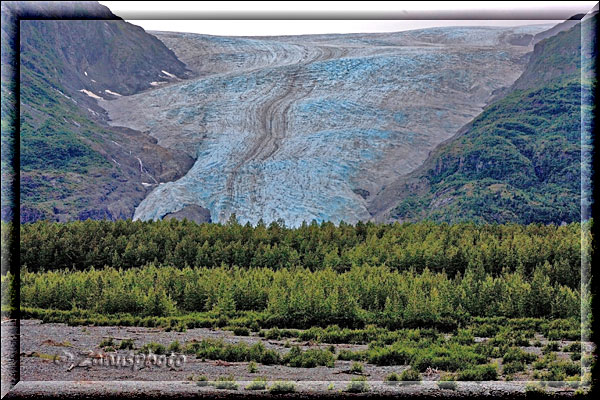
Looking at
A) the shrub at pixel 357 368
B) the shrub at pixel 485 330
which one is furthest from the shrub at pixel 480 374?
the shrub at pixel 485 330

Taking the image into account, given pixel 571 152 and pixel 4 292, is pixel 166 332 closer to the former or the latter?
pixel 4 292

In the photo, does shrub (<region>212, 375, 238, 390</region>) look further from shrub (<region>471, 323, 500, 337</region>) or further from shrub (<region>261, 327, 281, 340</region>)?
shrub (<region>471, 323, 500, 337</region>)

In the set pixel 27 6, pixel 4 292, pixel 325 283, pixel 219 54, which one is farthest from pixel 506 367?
pixel 219 54

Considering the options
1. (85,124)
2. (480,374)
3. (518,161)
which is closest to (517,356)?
(480,374)

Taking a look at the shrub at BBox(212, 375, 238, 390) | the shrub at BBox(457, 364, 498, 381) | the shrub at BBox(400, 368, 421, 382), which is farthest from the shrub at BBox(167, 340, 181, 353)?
the shrub at BBox(457, 364, 498, 381)

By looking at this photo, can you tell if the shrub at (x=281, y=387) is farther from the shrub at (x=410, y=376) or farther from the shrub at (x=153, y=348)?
the shrub at (x=153, y=348)

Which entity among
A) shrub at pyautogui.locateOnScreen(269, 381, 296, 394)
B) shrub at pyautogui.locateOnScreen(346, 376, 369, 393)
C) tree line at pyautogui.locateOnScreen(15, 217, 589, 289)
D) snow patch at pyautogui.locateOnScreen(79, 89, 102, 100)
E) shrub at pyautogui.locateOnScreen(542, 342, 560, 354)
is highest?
snow patch at pyautogui.locateOnScreen(79, 89, 102, 100)
